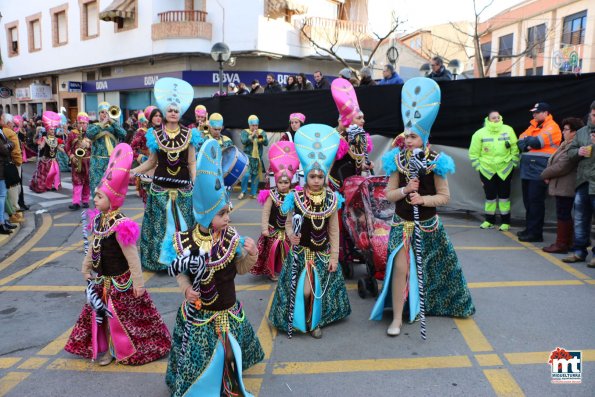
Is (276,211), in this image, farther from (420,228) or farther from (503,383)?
(503,383)

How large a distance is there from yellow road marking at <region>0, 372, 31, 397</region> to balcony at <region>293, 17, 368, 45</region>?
21667 millimetres

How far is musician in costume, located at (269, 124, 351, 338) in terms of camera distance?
429 centimetres

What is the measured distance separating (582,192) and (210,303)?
5.38 m

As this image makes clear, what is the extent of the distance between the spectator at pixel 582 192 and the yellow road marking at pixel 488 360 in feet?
10.1

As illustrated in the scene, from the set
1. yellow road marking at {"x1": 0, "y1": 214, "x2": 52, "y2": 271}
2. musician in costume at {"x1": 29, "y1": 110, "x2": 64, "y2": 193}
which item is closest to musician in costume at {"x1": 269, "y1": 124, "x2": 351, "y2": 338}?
yellow road marking at {"x1": 0, "y1": 214, "x2": 52, "y2": 271}

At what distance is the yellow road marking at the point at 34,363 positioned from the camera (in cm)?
388

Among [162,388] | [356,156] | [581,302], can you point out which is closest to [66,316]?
[162,388]

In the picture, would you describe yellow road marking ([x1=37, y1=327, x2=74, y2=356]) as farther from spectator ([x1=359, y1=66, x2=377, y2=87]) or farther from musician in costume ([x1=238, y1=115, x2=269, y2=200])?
spectator ([x1=359, y1=66, x2=377, y2=87])

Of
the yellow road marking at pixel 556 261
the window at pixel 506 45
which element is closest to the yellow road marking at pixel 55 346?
the yellow road marking at pixel 556 261

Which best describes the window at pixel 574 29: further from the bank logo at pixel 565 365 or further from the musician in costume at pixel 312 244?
the musician in costume at pixel 312 244

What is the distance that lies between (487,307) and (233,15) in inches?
797

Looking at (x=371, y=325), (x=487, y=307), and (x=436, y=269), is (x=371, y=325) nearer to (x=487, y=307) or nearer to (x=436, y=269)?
(x=436, y=269)

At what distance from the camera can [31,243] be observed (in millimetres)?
7926

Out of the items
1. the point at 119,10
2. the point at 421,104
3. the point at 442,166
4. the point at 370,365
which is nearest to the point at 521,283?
the point at 442,166
